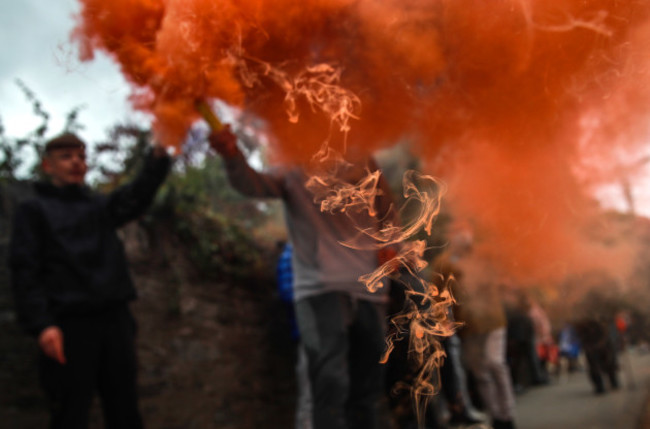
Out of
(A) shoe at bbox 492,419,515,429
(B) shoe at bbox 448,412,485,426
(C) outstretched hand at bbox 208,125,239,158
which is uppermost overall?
(C) outstretched hand at bbox 208,125,239,158

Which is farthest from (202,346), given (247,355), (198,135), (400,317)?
(400,317)

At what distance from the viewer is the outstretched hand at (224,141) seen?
1870 mm

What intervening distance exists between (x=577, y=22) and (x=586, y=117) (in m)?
0.64

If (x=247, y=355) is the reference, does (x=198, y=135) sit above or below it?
above

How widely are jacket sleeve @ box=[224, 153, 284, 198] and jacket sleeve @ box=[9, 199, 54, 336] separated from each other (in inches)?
37.8

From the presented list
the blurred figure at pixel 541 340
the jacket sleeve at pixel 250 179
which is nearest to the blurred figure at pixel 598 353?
the blurred figure at pixel 541 340

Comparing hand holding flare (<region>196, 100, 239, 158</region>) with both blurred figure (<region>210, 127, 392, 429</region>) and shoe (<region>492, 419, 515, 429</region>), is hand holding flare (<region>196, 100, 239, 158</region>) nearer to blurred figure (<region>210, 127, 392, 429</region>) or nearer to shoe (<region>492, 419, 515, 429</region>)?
blurred figure (<region>210, 127, 392, 429</region>)

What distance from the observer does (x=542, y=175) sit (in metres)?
2.51

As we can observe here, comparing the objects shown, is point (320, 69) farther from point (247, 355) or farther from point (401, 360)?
point (247, 355)

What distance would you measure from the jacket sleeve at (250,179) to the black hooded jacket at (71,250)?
0.57m

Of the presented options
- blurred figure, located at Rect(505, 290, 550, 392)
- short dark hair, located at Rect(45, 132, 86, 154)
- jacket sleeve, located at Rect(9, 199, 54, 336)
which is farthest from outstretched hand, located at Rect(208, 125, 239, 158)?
blurred figure, located at Rect(505, 290, 550, 392)

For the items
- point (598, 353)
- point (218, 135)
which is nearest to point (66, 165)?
point (218, 135)

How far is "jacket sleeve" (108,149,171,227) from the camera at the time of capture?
95.7 inches

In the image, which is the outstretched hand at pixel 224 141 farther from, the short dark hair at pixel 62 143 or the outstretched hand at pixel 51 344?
the outstretched hand at pixel 51 344
